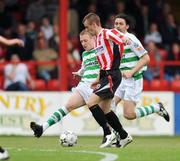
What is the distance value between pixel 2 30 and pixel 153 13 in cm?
410

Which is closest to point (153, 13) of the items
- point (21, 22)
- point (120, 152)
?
point (21, 22)

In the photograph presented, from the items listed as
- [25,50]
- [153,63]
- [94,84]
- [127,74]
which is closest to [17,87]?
[25,50]

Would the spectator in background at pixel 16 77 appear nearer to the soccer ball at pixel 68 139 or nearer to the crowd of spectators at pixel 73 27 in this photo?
the crowd of spectators at pixel 73 27

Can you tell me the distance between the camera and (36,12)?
23000 millimetres

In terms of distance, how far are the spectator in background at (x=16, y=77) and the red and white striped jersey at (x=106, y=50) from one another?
6938 mm

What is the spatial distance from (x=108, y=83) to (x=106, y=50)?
→ 1.64 ft

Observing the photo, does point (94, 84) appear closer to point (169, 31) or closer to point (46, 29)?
point (46, 29)

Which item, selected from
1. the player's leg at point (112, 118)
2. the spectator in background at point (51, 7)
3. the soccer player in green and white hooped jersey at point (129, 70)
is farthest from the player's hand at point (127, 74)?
the spectator in background at point (51, 7)

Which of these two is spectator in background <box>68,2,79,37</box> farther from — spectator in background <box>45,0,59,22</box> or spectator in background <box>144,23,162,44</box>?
spectator in background <box>144,23,162,44</box>

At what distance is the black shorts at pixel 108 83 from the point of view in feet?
43.3

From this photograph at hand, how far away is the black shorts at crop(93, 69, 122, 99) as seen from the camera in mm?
13195

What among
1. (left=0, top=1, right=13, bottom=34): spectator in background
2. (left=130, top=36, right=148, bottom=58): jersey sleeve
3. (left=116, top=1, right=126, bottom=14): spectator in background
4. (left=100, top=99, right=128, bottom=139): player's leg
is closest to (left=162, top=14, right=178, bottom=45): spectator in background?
(left=116, top=1, right=126, bottom=14): spectator in background

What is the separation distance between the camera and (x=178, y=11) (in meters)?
25.2

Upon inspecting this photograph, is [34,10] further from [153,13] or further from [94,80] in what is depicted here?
[94,80]
